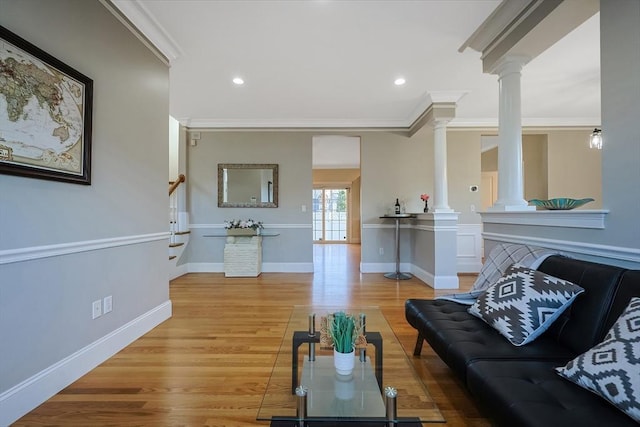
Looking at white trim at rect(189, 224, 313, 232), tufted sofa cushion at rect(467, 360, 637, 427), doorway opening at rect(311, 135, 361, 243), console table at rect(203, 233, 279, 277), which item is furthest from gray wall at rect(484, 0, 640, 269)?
doorway opening at rect(311, 135, 361, 243)

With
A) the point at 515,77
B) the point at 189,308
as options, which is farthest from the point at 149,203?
the point at 515,77

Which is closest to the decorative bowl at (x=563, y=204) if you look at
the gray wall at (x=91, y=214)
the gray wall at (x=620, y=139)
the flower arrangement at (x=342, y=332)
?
the gray wall at (x=620, y=139)

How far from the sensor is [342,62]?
3061 mm

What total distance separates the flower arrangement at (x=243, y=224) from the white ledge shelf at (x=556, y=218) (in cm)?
350

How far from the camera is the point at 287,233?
A: 5117 millimetres

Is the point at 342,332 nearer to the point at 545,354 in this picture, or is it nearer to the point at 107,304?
the point at 545,354

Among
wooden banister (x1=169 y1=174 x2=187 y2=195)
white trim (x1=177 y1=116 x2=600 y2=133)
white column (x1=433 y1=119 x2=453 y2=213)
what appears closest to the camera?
white column (x1=433 y1=119 x2=453 y2=213)

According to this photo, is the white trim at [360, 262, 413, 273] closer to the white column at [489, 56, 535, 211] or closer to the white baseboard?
the white column at [489, 56, 535, 211]

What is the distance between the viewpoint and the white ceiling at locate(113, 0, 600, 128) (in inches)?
91.6

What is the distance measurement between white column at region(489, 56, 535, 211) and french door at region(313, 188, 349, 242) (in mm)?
8194

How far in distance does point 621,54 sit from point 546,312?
1.35 meters

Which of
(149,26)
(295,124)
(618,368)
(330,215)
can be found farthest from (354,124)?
(330,215)

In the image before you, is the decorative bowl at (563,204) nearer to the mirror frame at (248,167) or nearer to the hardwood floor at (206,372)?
the hardwood floor at (206,372)

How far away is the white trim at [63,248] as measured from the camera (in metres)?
1.44
